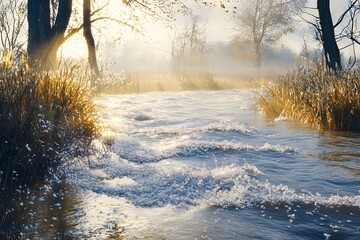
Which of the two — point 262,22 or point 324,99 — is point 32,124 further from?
point 262,22

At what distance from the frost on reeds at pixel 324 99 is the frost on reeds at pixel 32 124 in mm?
4818

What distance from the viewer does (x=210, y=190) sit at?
4617 mm

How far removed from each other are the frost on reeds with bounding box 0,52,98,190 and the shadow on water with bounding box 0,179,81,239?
195 mm

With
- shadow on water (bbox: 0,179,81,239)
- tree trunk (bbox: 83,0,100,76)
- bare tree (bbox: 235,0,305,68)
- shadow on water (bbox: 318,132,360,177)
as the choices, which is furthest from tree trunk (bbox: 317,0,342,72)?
bare tree (bbox: 235,0,305,68)

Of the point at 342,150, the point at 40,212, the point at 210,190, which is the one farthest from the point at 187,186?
the point at 342,150

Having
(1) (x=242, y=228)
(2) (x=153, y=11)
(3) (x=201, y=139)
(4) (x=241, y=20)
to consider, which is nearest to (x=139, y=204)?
(1) (x=242, y=228)

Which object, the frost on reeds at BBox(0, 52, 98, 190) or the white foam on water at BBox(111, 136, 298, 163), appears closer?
→ the frost on reeds at BBox(0, 52, 98, 190)

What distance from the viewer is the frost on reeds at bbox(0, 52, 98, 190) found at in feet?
15.0

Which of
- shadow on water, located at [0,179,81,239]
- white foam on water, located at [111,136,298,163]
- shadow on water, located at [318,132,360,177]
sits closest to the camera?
shadow on water, located at [0,179,81,239]

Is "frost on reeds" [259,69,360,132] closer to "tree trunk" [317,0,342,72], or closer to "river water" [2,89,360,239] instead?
"river water" [2,89,360,239]

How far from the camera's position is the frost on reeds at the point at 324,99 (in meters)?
8.48

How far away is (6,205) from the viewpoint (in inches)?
146

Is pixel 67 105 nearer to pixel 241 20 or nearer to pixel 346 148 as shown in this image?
pixel 346 148

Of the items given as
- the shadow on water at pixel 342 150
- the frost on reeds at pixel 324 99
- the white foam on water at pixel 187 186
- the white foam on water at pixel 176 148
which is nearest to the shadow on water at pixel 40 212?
the white foam on water at pixel 187 186
